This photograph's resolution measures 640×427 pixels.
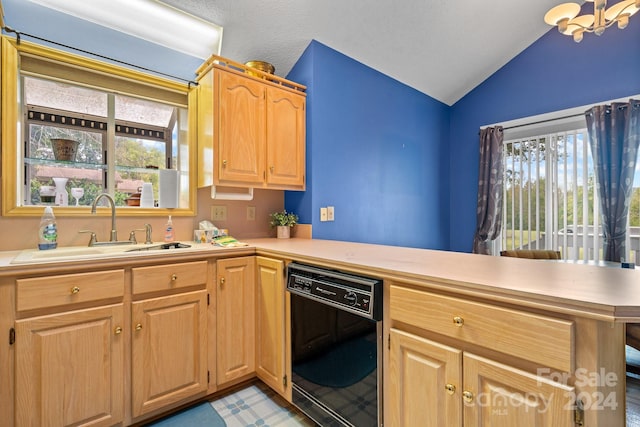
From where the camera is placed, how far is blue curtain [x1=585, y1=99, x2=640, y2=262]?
2504 millimetres

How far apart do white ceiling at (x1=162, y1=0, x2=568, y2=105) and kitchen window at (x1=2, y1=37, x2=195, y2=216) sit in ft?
2.03

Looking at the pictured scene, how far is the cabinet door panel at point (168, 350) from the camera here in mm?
1503

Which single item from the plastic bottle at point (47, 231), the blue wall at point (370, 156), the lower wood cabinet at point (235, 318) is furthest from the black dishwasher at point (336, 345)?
the plastic bottle at point (47, 231)

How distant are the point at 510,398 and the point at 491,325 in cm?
21

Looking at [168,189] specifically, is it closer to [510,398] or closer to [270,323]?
[270,323]

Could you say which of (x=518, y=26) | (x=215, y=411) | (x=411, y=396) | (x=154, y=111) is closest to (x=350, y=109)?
(x=154, y=111)

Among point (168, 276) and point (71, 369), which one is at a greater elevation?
point (168, 276)

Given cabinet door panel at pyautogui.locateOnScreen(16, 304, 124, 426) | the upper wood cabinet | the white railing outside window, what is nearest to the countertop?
cabinet door panel at pyautogui.locateOnScreen(16, 304, 124, 426)

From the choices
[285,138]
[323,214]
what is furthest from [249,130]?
[323,214]

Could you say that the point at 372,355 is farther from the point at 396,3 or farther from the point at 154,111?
the point at 396,3

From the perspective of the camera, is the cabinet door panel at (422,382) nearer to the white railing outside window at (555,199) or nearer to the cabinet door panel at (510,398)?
the cabinet door panel at (510,398)

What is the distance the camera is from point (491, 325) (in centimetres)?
86

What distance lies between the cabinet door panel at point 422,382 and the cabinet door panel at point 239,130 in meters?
1.49

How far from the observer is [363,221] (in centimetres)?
274
